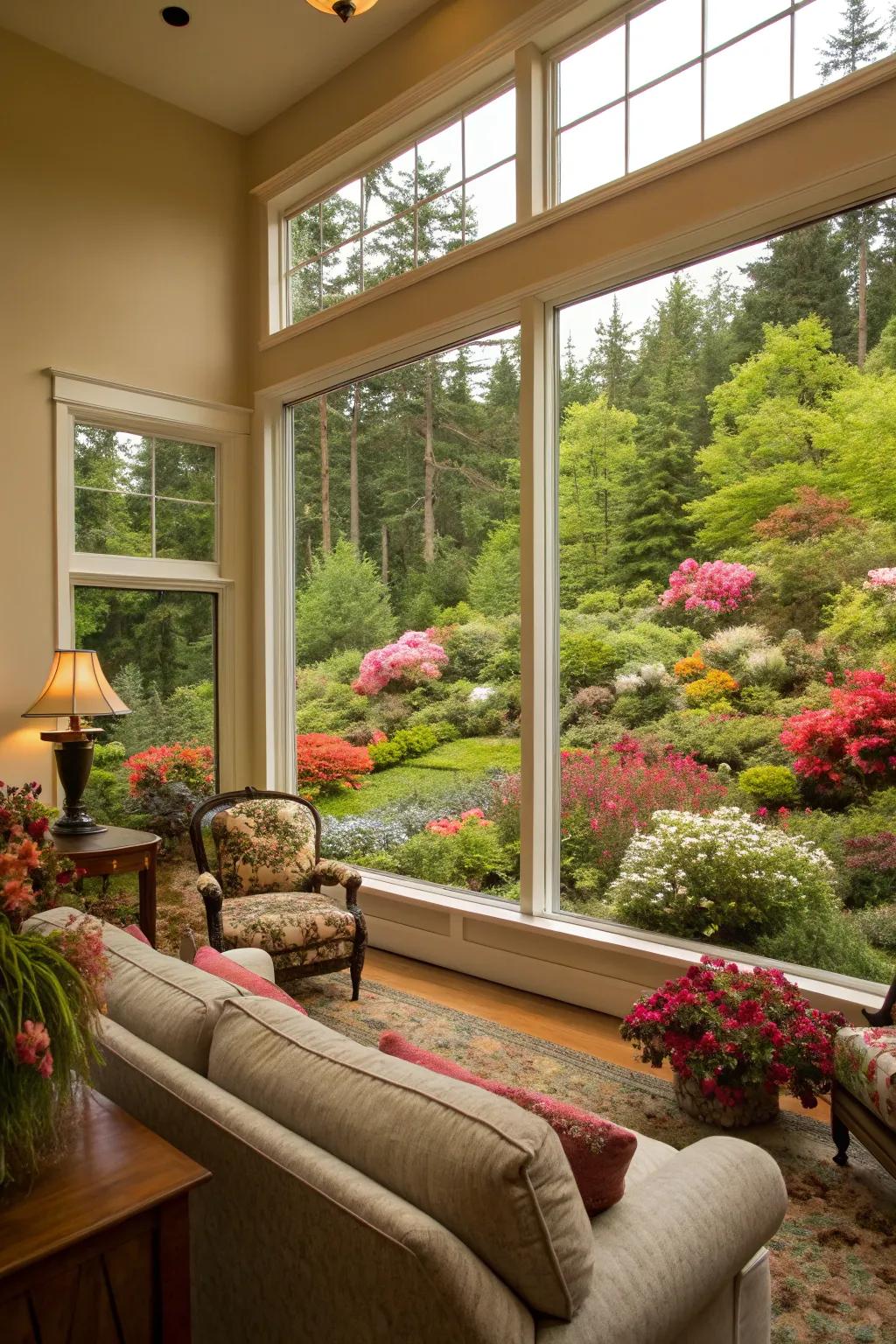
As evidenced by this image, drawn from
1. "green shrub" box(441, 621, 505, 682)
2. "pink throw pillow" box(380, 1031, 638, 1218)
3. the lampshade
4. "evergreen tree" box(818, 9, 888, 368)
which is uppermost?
"evergreen tree" box(818, 9, 888, 368)

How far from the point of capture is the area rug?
6.49 ft

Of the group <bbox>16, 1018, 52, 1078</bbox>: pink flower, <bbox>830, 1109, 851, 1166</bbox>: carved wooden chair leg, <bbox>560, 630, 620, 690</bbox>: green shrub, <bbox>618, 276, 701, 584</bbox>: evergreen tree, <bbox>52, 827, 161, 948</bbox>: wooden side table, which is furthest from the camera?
<bbox>560, 630, 620, 690</bbox>: green shrub

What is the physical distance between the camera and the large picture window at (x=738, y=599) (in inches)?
124

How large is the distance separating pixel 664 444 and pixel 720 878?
177 centimetres

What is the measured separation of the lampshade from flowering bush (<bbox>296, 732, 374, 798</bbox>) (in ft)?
4.31

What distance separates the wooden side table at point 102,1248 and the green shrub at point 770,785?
268 cm

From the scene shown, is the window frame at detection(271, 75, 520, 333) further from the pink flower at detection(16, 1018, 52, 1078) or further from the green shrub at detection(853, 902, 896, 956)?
the pink flower at detection(16, 1018, 52, 1078)

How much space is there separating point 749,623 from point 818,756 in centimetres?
56

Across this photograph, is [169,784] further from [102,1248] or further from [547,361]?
[102,1248]

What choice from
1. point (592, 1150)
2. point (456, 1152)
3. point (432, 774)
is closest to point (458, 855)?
point (432, 774)

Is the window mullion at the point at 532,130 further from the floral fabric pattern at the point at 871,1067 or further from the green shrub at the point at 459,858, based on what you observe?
the floral fabric pattern at the point at 871,1067

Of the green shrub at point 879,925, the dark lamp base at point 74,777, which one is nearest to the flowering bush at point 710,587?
the green shrub at point 879,925

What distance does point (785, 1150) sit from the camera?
Answer: 2.63 metres

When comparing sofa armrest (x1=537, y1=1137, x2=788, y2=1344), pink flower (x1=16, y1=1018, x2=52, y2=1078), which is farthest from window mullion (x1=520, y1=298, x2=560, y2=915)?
pink flower (x1=16, y1=1018, x2=52, y2=1078)
